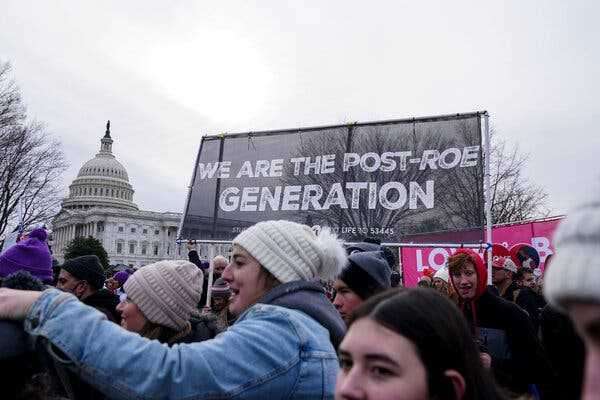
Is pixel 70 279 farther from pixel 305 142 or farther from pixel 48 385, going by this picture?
pixel 305 142

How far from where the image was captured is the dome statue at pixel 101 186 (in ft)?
359

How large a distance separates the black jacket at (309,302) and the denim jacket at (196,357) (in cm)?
12

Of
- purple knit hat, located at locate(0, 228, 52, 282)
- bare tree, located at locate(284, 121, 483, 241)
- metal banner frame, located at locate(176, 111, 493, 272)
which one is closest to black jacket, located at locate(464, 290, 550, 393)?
metal banner frame, located at locate(176, 111, 493, 272)

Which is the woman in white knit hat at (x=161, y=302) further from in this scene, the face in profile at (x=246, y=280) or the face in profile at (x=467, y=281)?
the face in profile at (x=467, y=281)

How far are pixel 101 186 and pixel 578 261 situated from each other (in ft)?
379

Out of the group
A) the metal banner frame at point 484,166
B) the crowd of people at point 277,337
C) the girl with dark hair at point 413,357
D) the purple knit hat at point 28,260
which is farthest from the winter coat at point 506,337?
the purple knit hat at point 28,260

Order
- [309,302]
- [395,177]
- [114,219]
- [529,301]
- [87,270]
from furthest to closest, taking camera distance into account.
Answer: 1. [114,219]
2. [395,177]
3. [529,301]
4. [87,270]
5. [309,302]

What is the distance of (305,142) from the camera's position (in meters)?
9.52

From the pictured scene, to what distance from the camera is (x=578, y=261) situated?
0.74 meters

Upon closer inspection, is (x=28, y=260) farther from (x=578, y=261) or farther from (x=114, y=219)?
(x=114, y=219)

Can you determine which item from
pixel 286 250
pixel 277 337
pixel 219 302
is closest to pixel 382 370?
pixel 277 337

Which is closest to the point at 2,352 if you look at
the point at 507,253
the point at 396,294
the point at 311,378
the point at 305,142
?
the point at 311,378

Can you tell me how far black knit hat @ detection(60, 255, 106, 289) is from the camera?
5156 mm

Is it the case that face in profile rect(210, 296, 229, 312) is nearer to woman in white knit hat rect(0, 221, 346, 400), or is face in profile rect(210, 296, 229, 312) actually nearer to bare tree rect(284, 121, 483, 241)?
bare tree rect(284, 121, 483, 241)
